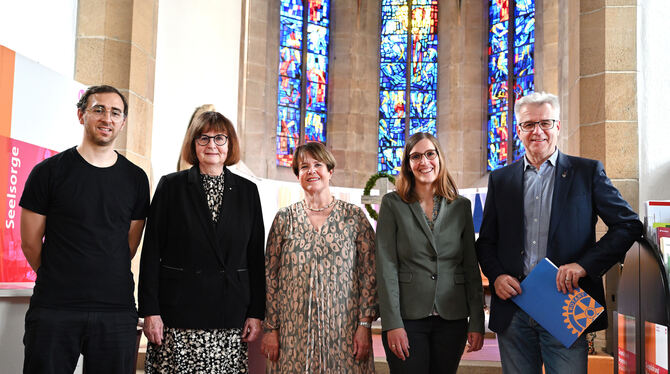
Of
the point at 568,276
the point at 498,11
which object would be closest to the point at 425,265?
the point at 568,276

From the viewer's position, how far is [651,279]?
8.73 ft

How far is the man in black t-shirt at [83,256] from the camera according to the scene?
7.34ft

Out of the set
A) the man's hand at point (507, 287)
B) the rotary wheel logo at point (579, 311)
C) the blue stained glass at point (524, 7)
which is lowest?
the rotary wheel logo at point (579, 311)

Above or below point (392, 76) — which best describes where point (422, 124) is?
below

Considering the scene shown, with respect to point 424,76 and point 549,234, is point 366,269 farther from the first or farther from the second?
point 424,76

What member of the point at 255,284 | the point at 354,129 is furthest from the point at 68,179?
the point at 354,129

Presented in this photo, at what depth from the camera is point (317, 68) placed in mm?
11484

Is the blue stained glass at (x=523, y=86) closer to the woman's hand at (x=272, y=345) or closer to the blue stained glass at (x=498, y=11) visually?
the blue stained glass at (x=498, y=11)

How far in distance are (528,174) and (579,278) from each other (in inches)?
17.8

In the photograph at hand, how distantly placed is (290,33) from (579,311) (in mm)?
9555

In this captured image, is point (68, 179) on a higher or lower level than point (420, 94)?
lower

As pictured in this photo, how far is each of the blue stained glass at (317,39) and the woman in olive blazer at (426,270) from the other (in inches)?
356

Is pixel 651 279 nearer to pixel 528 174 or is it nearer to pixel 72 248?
pixel 528 174

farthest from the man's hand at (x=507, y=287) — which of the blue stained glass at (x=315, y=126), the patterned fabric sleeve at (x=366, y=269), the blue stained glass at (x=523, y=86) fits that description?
the blue stained glass at (x=315, y=126)
